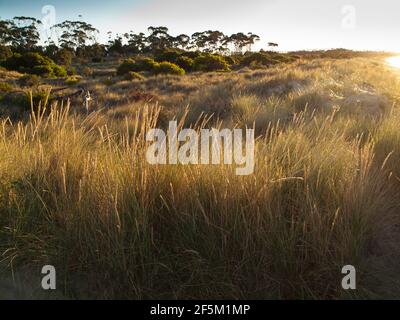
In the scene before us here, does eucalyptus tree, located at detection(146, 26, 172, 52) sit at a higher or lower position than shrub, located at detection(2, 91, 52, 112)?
higher

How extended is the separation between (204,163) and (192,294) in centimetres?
92

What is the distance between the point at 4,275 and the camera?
2.50 m

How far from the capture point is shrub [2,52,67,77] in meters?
26.7

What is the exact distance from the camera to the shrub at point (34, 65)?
1049 inches

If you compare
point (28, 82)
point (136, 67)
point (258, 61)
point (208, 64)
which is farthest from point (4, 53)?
point (258, 61)

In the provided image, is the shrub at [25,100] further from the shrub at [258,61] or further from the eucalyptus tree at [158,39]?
the eucalyptus tree at [158,39]

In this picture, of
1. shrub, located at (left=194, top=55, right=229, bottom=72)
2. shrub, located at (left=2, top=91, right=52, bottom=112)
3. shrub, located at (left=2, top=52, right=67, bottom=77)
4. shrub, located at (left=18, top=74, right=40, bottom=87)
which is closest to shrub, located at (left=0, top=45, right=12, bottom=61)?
shrub, located at (left=2, top=52, right=67, bottom=77)

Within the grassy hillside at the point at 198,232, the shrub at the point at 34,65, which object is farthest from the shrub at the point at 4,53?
the grassy hillside at the point at 198,232

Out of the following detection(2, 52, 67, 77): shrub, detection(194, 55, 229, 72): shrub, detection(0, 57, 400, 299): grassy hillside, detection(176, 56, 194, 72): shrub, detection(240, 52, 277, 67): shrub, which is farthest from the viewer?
detection(240, 52, 277, 67): shrub

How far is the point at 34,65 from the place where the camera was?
28750 millimetres

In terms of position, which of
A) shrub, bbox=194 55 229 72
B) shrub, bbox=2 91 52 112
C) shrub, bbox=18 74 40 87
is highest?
shrub, bbox=194 55 229 72

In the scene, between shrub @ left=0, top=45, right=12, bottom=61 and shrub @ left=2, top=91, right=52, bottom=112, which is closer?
shrub @ left=2, top=91, right=52, bottom=112

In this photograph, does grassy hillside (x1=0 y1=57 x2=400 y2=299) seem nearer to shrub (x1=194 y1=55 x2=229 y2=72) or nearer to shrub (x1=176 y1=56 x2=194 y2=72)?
shrub (x1=194 y1=55 x2=229 y2=72)

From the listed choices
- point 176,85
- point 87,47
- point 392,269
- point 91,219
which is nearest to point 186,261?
point 91,219
